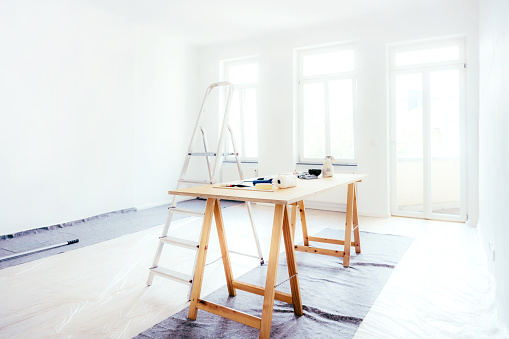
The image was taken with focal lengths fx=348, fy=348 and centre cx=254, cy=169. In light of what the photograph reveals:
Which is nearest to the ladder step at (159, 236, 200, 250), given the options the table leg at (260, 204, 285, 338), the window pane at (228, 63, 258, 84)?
the table leg at (260, 204, 285, 338)

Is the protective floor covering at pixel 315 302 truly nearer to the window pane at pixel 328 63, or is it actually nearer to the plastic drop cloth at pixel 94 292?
the plastic drop cloth at pixel 94 292

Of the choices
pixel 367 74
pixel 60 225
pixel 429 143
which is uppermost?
pixel 367 74

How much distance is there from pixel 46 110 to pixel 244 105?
366 cm

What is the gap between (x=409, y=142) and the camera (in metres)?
5.44

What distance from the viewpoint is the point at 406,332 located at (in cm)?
207

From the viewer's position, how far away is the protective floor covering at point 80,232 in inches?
149

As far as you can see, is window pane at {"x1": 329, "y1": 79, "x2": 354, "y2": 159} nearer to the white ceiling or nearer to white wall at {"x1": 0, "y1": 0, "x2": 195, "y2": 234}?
the white ceiling

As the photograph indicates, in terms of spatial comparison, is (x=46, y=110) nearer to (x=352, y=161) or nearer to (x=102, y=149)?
(x=102, y=149)

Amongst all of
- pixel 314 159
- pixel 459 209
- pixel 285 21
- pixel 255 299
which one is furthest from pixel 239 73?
pixel 255 299

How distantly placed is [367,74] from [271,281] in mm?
4488

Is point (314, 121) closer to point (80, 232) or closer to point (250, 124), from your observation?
point (250, 124)

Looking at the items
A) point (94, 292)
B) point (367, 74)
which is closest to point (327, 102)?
point (367, 74)

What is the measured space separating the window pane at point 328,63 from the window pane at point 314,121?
270 mm

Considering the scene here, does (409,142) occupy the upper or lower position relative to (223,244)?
upper
